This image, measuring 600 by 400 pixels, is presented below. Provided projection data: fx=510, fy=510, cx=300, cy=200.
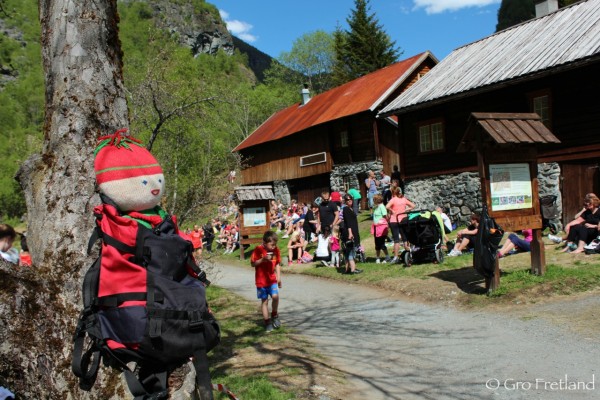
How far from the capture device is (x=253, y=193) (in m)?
18.5

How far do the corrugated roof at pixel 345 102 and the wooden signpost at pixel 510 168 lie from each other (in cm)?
1708

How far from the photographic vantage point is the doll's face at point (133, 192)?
2801mm

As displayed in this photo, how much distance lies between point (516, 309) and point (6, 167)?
6257 cm

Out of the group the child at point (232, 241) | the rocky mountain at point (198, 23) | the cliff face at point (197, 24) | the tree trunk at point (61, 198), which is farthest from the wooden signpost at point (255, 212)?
the cliff face at point (197, 24)

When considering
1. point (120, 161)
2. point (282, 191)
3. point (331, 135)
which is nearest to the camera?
point (120, 161)

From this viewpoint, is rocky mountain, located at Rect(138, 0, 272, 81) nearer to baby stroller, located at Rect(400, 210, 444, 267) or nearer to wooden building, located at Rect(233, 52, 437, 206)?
wooden building, located at Rect(233, 52, 437, 206)

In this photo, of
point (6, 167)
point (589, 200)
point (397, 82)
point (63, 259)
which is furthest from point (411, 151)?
point (6, 167)

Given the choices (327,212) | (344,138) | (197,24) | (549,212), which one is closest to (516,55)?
(549,212)

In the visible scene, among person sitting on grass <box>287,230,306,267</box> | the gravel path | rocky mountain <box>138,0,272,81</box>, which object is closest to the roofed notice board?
the gravel path

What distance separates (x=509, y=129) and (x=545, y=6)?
47.2 ft

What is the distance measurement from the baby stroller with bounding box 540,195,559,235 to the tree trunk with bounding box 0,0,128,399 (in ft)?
43.7

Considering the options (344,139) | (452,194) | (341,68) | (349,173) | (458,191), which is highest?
(341,68)

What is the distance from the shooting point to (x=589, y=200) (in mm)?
11148

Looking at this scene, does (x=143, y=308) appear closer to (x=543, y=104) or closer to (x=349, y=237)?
(x=349, y=237)
